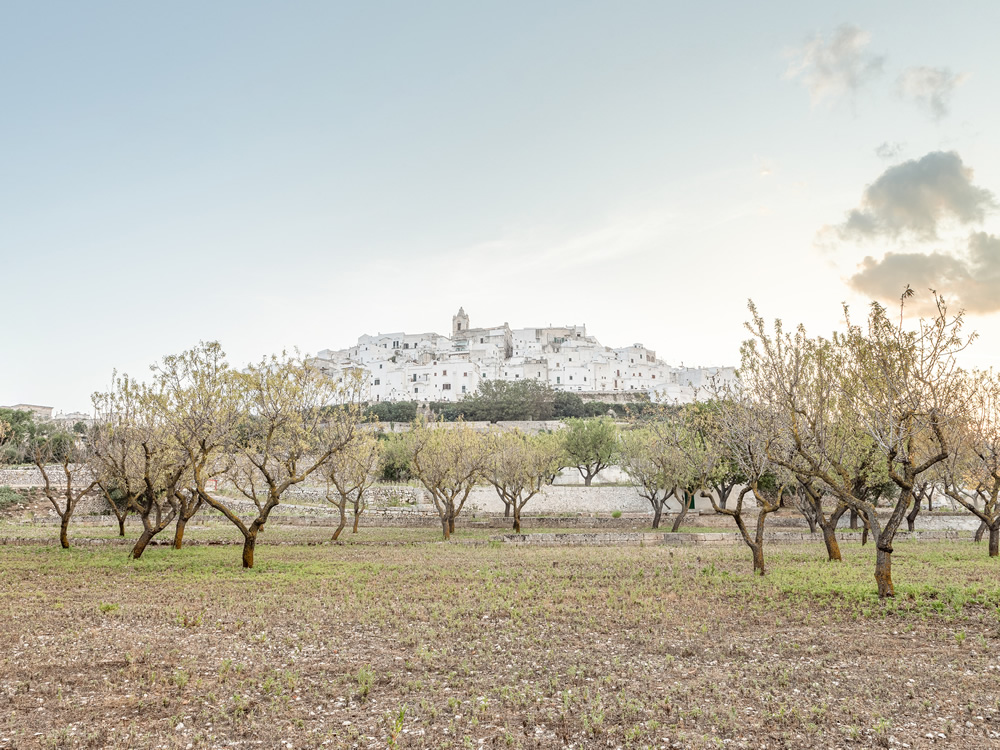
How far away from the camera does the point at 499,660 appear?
32.4ft

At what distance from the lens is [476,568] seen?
65.7 ft

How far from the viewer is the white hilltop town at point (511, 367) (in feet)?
452

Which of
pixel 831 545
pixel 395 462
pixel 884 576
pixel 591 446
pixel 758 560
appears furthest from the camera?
pixel 591 446

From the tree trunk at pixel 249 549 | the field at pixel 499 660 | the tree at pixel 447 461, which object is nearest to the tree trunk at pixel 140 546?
the field at pixel 499 660

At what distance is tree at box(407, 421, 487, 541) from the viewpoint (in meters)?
32.0

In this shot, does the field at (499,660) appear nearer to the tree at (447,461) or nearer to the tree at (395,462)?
the tree at (447,461)

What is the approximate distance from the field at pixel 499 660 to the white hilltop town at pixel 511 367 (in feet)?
378

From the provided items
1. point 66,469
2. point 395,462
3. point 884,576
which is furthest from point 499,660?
point 395,462

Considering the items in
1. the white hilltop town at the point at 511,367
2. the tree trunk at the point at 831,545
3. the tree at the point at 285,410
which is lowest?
the tree trunk at the point at 831,545

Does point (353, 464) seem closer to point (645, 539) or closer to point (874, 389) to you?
point (645, 539)

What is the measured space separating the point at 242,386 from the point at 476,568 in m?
9.71

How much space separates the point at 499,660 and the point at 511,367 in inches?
5292

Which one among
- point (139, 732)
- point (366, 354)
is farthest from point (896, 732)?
point (366, 354)

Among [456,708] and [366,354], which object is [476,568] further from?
[366,354]
